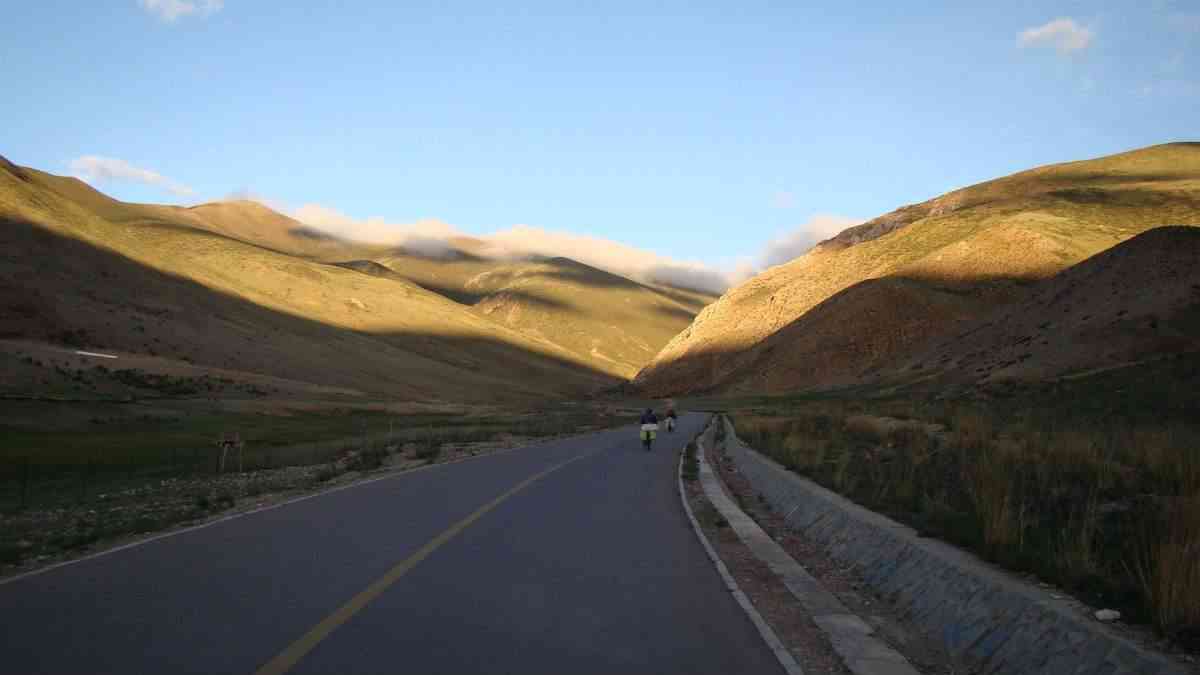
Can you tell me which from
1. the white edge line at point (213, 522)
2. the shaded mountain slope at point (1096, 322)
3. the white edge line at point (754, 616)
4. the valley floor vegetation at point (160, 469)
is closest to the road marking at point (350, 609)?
the white edge line at point (754, 616)

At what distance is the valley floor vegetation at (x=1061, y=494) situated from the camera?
7078 mm

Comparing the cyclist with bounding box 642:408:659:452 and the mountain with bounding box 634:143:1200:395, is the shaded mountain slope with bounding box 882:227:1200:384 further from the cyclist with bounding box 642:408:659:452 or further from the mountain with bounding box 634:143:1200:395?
the cyclist with bounding box 642:408:659:452

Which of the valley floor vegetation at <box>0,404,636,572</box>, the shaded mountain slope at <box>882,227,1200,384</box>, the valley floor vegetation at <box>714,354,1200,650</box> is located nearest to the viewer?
the valley floor vegetation at <box>714,354,1200,650</box>

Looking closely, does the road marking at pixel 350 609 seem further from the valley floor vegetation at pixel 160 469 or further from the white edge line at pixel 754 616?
the valley floor vegetation at pixel 160 469

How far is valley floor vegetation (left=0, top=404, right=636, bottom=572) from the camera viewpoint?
15.4m

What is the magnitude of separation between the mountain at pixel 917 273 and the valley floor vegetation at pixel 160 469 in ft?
163

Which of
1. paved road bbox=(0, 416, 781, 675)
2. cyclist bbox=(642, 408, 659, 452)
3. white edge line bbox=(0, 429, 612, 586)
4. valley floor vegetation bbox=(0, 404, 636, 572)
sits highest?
cyclist bbox=(642, 408, 659, 452)

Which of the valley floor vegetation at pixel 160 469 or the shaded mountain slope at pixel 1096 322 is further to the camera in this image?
→ the shaded mountain slope at pixel 1096 322

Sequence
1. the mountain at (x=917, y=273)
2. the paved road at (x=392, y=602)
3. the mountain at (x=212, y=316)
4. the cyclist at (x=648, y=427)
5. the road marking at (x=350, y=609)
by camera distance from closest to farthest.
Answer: the road marking at (x=350, y=609), the paved road at (x=392, y=602), the cyclist at (x=648, y=427), the mountain at (x=212, y=316), the mountain at (x=917, y=273)

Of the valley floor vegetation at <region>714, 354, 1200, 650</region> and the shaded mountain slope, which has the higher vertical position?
the shaded mountain slope

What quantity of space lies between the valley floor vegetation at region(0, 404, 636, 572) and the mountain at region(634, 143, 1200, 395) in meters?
49.6

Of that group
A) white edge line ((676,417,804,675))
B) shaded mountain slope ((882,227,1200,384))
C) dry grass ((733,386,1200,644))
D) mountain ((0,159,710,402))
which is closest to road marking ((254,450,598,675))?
white edge line ((676,417,804,675))

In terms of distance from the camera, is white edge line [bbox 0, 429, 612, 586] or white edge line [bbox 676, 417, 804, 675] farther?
white edge line [bbox 0, 429, 612, 586]

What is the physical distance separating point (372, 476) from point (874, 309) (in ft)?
267
